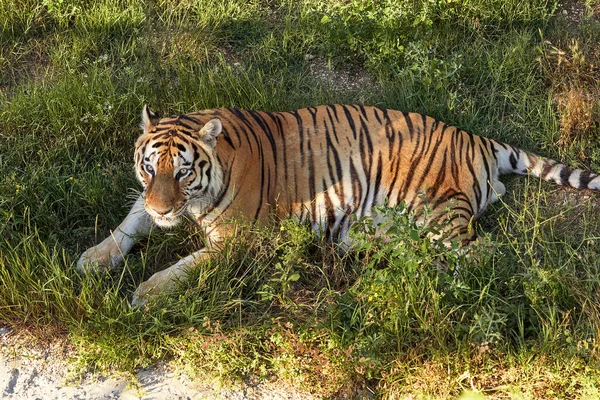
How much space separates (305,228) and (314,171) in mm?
423

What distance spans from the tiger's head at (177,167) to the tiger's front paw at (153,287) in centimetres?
27

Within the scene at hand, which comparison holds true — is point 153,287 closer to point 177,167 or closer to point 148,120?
point 177,167

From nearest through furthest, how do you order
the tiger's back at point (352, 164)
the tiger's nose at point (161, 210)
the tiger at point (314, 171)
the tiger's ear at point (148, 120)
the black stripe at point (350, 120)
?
1. the tiger's nose at point (161, 210)
2. the tiger at point (314, 171)
3. the tiger's ear at point (148, 120)
4. the tiger's back at point (352, 164)
5. the black stripe at point (350, 120)

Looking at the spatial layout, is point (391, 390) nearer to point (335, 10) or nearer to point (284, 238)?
point (284, 238)

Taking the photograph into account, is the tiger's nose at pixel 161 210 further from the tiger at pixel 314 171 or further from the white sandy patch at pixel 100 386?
the white sandy patch at pixel 100 386

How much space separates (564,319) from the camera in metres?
3.12

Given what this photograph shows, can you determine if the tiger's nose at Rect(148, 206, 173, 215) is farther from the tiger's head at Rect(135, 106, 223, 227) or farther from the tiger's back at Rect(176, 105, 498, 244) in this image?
the tiger's back at Rect(176, 105, 498, 244)

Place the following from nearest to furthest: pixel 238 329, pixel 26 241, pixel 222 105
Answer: pixel 238 329, pixel 26 241, pixel 222 105

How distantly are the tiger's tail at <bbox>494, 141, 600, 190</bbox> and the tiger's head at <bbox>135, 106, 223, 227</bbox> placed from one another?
1719 mm

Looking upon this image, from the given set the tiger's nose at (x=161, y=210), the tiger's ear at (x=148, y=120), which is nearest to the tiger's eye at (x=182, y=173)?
the tiger's nose at (x=161, y=210)

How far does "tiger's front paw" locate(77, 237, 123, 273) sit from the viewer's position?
3.69 m

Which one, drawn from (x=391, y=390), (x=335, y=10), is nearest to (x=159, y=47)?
(x=335, y=10)

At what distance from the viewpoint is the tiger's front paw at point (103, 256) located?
145 inches

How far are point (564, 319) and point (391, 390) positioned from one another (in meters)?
0.83
